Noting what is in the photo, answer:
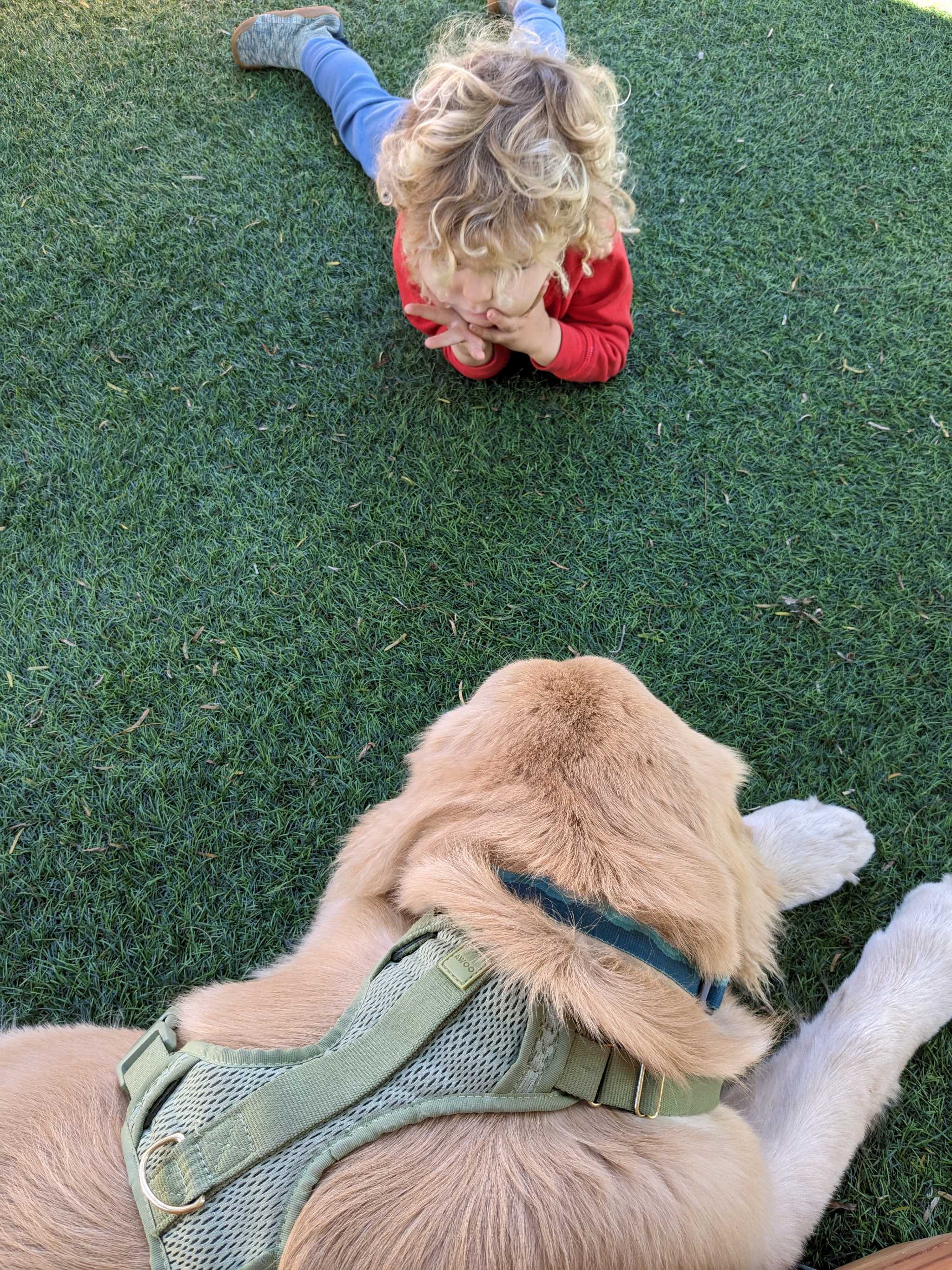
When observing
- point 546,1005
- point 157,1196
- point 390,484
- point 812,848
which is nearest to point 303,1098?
point 157,1196

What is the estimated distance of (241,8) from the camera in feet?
11.2

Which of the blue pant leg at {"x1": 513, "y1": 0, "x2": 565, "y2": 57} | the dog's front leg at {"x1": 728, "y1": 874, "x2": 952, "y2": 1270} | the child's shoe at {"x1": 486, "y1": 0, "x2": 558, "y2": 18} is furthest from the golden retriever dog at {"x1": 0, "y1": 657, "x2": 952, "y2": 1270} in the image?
the child's shoe at {"x1": 486, "y1": 0, "x2": 558, "y2": 18}

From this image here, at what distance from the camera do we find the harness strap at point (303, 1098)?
108 centimetres

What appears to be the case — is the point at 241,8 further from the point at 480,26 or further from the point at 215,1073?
the point at 215,1073

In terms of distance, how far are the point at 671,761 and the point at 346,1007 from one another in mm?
695

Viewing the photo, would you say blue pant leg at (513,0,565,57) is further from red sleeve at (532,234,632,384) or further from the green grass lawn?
red sleeve at (532,234,632,384)

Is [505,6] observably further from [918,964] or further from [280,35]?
[918,964]

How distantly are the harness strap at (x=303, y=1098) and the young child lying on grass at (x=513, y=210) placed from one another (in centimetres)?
194

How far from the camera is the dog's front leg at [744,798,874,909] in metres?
1.97

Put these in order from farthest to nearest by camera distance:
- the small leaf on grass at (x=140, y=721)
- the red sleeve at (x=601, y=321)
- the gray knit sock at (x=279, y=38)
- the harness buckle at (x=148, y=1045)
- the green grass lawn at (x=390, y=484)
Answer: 1. the gray knit sock at (x=279, y=38)
2. the red sleeve at (x=601, y=321)
3. the small leaf on grass at (x=140, y=721)
4. the green grass lawn at (x=390, y=484)
5. the harness buckle at (x=148, y=1045)

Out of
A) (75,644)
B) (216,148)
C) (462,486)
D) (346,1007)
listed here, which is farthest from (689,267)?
(346,1007)

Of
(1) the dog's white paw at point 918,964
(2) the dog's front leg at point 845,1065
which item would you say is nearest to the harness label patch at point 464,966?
(2) the dog's front leg at point 845,1065

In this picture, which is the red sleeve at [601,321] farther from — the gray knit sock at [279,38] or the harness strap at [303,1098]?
the harness strap at [303,1098]

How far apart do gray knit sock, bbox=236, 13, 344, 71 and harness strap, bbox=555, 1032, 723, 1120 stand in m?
3.69
